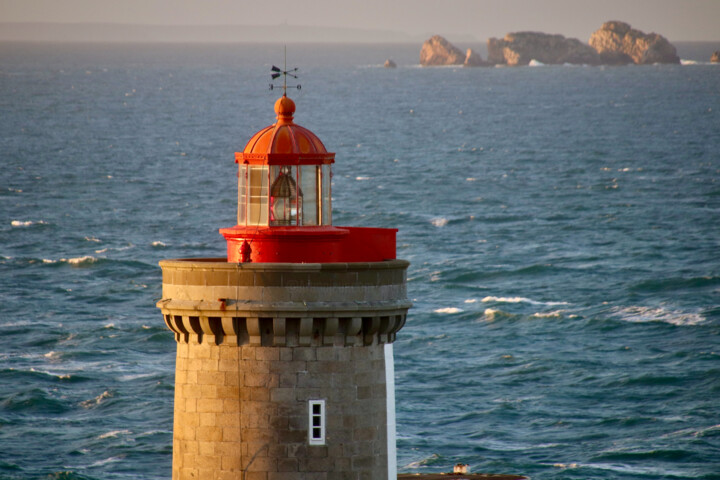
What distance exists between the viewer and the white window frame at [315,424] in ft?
56.2

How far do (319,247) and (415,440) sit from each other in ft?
115

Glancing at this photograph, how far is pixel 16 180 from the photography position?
145 meters

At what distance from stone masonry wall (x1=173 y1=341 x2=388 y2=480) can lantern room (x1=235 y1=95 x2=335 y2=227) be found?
171 cm

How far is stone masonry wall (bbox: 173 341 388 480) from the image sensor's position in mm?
17109

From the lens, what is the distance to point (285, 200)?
1795 centimetres

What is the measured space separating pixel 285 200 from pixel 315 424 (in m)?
2.76

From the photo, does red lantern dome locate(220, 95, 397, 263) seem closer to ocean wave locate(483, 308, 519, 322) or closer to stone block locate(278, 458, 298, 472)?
stone block locate(278, 458, 298, 472)

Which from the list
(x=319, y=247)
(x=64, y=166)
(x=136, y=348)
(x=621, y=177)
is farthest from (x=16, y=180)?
(x=319, y=247)

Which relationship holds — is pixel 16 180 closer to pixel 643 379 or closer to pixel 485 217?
pixel 485 217

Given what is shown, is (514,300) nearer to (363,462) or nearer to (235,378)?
(363,462)

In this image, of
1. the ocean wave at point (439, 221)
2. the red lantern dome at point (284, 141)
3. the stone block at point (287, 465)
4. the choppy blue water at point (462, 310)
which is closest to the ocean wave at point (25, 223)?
the choppy blue water at point (462, 310)

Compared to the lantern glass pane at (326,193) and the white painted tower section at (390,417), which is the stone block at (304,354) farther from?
the lantern glass pane at (326,193)

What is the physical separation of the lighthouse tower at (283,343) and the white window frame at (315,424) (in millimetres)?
12

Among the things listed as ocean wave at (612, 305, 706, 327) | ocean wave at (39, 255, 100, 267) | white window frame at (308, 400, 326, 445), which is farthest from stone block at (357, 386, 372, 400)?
ocean wave at (39, 255, 100, 267)
